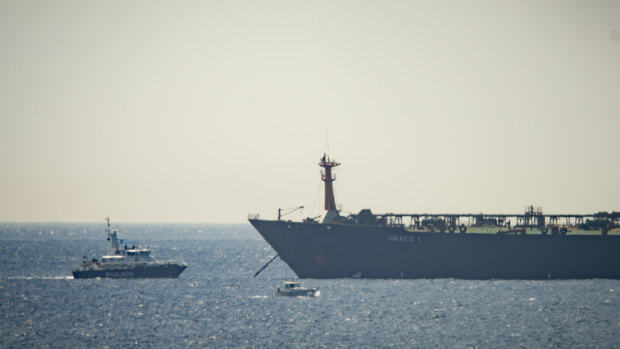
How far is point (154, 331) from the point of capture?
57.7 metres

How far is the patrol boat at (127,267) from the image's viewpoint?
92.3 metres

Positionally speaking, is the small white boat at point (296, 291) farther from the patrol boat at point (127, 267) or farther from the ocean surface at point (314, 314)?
the patrol boat at point (127, 267)

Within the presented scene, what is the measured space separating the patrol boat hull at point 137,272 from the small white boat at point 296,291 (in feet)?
68.9

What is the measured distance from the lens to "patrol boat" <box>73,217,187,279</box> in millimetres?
92312

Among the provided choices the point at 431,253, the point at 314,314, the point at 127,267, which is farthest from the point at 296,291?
the point at 127,267

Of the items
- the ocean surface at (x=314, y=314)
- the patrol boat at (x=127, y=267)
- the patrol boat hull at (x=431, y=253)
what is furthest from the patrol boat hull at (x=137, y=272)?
the patrol boat hull at (x=431, y=253)

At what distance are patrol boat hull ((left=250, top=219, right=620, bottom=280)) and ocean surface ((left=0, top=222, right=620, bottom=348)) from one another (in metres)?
1.55

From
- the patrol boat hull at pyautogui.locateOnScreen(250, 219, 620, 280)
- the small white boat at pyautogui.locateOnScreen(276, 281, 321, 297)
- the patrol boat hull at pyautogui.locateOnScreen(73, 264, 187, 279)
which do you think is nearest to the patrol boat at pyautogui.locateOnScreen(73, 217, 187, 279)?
the patrol boat hull at pyautogui.locateOnScreen(73, 264, 187, 279)

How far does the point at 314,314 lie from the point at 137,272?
34.2 m

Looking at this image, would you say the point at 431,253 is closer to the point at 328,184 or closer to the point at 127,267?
the point at 328,184

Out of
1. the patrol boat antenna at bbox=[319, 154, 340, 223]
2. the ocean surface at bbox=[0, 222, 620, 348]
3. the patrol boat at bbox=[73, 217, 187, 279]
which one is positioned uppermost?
the patrol boat antenna at bbox=[319, 154, 340, 223]

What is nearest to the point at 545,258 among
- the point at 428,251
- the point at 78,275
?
the point at 428,251

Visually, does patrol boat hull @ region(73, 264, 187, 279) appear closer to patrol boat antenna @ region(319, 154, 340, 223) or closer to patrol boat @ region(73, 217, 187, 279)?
patrol boat @ region(73, 217, 187, 279)

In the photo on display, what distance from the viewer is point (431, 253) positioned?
278 feet
